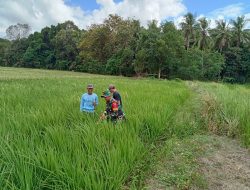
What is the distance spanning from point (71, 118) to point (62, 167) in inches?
132

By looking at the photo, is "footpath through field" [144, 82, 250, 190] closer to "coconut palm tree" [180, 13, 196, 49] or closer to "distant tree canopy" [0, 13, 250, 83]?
"distant tree canopy" [0, 13, 250, 83]

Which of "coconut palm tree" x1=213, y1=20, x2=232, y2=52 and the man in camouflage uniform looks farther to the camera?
"coconut palm tree" x1=213, y1=20, x2=232, y2=52

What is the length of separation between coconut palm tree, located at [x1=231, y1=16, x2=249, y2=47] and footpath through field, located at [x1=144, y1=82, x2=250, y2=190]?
54.8 meters

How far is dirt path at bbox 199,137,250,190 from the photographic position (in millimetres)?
4406

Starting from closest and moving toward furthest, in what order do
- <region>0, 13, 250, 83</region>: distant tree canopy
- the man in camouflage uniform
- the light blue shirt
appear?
the man in camouflage uniform → the light blue shirt → <region>0, 13, 250, 83</region>: distant tree canopy

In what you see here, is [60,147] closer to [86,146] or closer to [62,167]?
[86,146]

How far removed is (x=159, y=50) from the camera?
4244 cm

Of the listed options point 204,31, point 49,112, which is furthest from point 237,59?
point 49,112

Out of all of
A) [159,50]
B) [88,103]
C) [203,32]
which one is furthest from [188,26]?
[88,103]

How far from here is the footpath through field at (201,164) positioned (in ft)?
14.2

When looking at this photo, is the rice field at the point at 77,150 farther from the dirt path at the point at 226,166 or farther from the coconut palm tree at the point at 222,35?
the coconut palm tree at the point at 222,35

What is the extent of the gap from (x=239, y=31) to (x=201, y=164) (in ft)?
189

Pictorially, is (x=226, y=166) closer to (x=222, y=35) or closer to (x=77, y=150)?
(x=77, y=150)

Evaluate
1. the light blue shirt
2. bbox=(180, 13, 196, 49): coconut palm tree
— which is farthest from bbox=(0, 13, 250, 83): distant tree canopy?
the light blue shirt
